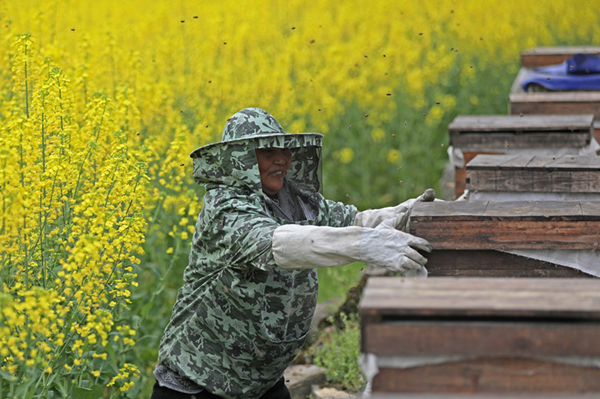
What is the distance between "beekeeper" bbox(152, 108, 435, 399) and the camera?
10.5ft

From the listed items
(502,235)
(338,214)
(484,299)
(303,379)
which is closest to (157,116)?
(303,379)

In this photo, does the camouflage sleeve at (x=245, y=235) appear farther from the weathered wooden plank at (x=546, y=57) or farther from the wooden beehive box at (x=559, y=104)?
the weathered wooden plank at (x=546, y=57)

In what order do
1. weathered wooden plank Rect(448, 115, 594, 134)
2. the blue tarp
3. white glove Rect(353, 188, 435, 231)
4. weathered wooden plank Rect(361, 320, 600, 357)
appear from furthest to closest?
the blue tarp, weathered wooden plank Rect(448, 115, 594, 134), white glove Rect(353, 188, 435, 231), weathered wooden plank Rect(361, 320, 600, 357)

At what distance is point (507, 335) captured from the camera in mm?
1993

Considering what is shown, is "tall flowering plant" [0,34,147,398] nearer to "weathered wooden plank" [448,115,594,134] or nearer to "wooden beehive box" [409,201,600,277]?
"wooden beehive box" [409,201,600,277]

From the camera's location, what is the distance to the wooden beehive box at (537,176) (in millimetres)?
3391

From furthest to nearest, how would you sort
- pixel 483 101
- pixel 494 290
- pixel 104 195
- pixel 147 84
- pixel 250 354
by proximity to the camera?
1. pixel 483 101
2. pixel 147 84
3. pixel 104 195
4. pixel 250 354
5. pixel 494 290

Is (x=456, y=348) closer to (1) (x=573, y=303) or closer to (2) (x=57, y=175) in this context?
(1) (x=573, y=303)

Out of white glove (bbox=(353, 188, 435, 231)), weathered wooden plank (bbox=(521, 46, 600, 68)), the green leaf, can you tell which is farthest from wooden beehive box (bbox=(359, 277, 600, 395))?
weathered wooden plank (bbox=(521, 46, 600, 68))

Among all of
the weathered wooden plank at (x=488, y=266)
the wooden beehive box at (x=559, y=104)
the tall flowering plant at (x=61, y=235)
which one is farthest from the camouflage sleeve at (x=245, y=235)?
the wooden beehive box at (x=559, y=104)

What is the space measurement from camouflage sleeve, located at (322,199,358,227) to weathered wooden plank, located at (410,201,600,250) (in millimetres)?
719

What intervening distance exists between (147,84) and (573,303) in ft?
13.8

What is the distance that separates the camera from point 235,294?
3244mm

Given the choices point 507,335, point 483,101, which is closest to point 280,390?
point 507,335
